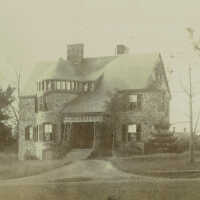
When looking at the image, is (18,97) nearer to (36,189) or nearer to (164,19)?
(36,189)

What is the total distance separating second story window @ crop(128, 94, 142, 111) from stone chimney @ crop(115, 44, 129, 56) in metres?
0.70

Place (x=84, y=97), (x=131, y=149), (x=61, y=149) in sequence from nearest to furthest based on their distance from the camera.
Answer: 1. (x=131, y=149)
2. (x=61, y=149)
3. (x=84, y=97)

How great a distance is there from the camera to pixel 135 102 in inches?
218

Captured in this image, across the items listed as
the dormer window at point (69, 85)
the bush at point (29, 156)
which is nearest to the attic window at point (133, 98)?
the dormer window at point (69, 85)

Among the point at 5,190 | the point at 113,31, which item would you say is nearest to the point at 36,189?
the point at 5,190

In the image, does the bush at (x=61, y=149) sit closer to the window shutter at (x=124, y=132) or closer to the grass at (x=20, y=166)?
the grass at (x=20, y=166)

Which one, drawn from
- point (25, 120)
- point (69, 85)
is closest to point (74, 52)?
point (69, 85)

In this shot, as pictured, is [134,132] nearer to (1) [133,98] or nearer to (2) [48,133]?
(1) [133,98]

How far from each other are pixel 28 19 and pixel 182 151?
86.1 inches

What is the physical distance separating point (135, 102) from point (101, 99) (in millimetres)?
423

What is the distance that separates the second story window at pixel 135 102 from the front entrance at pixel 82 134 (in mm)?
552

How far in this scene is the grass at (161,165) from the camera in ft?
14.1

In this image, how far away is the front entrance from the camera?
4.91m

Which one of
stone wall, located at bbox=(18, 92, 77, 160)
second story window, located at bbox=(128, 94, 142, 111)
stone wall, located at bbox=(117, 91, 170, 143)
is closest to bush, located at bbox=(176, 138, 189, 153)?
stone wall, located at bbox=(117, 91, 170, 143)
